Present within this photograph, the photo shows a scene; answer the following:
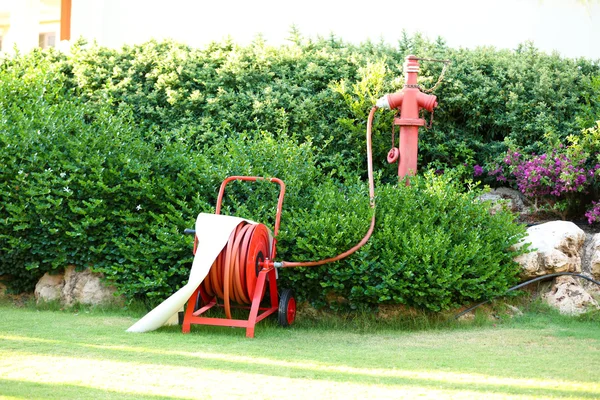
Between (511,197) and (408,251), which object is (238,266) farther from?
(511,197)

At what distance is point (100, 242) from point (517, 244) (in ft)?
12.3

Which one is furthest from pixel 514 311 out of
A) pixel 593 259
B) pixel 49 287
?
pixel 49 287

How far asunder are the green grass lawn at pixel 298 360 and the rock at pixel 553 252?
485mm

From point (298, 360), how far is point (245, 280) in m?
0.99

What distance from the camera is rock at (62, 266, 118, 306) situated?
686cm

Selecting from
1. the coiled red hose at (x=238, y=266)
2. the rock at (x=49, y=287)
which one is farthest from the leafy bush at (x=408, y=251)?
the rock at (x=49, y=287)

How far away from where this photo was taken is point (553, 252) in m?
6.77

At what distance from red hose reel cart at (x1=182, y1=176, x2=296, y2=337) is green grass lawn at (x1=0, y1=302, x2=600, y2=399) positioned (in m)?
0.13

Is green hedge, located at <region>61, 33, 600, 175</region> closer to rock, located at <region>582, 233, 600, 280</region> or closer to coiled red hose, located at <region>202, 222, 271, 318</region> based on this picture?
rock, located at <region>582, 233, 600, 280</region>

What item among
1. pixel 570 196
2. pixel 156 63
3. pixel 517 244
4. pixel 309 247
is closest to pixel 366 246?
pixel 309 247

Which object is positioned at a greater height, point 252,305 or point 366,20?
point 366,20

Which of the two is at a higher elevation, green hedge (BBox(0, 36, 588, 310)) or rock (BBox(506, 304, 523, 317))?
green hedge (BBox(0, 36, 588, 310))

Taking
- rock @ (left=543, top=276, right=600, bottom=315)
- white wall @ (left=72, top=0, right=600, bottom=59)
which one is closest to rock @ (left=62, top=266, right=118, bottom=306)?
rock @ (left=543, top=276, right=600, bottom=315)

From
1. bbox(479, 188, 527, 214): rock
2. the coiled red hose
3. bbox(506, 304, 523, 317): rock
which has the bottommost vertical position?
bbox(506, 304, 523, 317): rock
